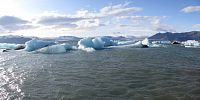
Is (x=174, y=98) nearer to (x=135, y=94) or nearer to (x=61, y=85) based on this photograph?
(x=135, y=94)

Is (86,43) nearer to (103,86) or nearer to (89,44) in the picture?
(89,44)

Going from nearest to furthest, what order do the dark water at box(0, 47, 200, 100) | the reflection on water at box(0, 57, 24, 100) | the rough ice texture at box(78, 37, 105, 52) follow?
1. the dark water at box(0, 47, 200, 100)
2. the reflection on water at box(0, 57, 24, 100)
3. the rough ice texture at box(78, 37, 105, 52)

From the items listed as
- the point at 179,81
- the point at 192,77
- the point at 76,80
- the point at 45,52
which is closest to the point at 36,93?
the point at 76,80

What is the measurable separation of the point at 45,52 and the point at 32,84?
21547 mm

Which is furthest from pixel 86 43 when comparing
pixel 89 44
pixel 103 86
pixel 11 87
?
pixel 103 86

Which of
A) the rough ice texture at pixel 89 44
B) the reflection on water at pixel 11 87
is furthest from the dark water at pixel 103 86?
the rough ice texture at pixel 89 44

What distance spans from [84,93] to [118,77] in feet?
12.4

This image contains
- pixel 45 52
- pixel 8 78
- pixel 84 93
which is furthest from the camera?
pixel 45 52

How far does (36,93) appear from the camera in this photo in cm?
1175

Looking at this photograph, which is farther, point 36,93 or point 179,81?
point 179,81

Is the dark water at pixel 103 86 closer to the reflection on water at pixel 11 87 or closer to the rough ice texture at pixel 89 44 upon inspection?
the reflection on water at pixel 11 87

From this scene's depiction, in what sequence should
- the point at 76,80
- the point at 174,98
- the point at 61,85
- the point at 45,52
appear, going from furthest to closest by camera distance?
1. the point at 45,52
2. the point at 76,80
3. the point at 61,85
4. the point at 174,98

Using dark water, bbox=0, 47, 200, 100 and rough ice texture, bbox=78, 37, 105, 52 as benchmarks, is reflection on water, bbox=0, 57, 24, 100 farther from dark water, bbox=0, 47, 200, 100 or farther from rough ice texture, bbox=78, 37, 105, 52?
rough ice texture, bbox=78, 37, 105, 52

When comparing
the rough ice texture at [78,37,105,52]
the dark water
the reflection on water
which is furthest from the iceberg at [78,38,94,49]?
the reflection on water
